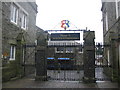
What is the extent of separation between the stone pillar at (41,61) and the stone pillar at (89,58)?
9.23 feet

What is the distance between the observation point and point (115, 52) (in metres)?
8.79

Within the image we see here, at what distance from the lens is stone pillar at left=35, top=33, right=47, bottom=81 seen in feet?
29.0

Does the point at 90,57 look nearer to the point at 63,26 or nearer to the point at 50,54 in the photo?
the point at 63,26

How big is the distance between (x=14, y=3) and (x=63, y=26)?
6.77m

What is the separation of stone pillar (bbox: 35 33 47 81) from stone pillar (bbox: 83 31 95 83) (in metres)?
2.81

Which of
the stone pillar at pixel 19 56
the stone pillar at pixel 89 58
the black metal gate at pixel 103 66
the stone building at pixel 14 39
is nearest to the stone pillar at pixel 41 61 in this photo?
the stone building at pixel 14 39

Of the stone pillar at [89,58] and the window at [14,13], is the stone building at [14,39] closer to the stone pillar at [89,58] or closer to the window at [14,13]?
the window at [14,13]

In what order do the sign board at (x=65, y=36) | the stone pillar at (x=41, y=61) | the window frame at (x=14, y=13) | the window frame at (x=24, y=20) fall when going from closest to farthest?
the stone pillar at (x=41, y=61) < the sign board at (x=65, y=36) < the window frame at (x=14, y=13) < the window frame at (x=24, y=20)

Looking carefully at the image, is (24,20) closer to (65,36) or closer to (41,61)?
(65,36)

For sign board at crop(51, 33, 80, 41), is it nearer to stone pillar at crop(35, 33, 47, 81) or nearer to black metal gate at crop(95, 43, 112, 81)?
stone pillar at crop(35, 33, 47, 81)

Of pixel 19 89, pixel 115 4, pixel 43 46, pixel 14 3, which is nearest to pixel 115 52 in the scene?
pixel 115 4

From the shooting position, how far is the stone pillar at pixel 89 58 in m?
8.31

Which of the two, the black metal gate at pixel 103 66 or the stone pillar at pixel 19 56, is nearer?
the black metal gate at pixel 103 66

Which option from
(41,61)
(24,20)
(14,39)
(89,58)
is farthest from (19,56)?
(89,58)
